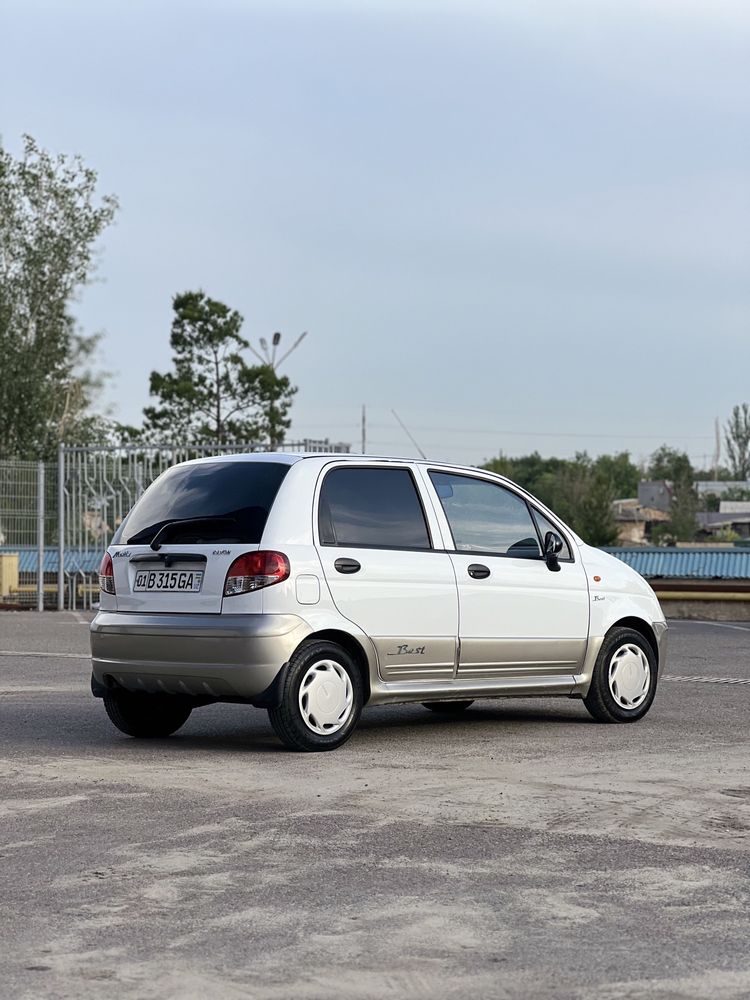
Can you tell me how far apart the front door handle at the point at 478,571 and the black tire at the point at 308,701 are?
44.5 inches

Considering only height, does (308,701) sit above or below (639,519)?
below

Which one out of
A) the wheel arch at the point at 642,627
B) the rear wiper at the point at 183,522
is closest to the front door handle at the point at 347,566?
the rear wiper at the point at 183,522

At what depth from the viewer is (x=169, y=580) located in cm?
959

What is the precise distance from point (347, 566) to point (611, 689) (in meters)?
2.49

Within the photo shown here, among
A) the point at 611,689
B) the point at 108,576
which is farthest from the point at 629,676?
the point at 108,576

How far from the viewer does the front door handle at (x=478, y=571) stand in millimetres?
10324

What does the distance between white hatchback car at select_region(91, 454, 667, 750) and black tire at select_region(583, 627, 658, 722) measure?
0.6 inches

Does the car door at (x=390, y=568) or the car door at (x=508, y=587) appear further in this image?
the car door at (x=508, y=587)

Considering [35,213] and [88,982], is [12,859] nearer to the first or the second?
[88,982]

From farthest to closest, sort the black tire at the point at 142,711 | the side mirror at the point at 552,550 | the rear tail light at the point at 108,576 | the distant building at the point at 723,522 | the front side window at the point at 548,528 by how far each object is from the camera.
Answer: the distant building at the point at 723,522
the front side window at the point at 548,528
the side mirror at the point at 552,550
the black tire at the point at 142,711
the rear tail light at the point at 108,576

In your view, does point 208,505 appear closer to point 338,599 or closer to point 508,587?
point 338,599

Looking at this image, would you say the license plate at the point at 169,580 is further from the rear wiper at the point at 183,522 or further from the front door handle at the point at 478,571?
the front door handle at the point at 478,571

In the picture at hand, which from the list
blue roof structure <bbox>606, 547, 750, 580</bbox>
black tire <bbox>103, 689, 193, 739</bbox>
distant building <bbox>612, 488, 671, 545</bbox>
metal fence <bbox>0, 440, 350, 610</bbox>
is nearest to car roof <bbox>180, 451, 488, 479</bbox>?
black tire <bbox>103, 689, 193, 739</bbox>

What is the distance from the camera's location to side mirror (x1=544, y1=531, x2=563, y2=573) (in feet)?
→ 35.6
